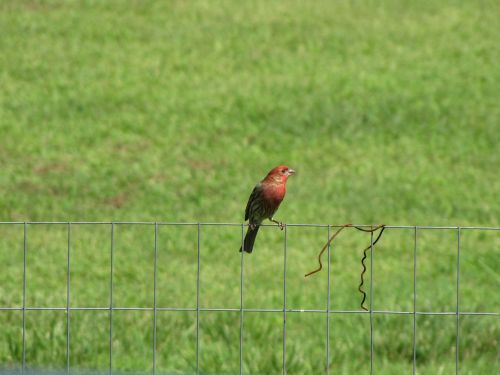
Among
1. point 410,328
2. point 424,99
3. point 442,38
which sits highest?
point 442,38

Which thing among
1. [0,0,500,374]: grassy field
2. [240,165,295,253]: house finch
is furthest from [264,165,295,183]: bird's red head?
[0,0,500,374]: grassy field

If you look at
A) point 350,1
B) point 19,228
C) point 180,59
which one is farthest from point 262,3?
point 19,228

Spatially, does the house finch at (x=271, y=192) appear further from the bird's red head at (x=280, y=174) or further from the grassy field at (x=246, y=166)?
the grassy field at (x=246, y=166)

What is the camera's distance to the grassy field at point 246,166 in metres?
7.79

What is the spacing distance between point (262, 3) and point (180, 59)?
3.49 m

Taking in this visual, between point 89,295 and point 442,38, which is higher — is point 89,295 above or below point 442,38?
below

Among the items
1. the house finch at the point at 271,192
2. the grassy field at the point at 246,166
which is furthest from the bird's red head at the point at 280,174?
the grassy field at the point at 246,166

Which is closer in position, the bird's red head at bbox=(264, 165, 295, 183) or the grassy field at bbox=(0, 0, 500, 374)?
the bird's red head at bbox=(264, 165, 295, 183)

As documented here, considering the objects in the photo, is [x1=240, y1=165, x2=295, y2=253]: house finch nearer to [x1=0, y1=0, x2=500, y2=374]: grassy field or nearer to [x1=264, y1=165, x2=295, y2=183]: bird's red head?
[x1=264, y1=165, x2=295, y2=183]: bird's red head

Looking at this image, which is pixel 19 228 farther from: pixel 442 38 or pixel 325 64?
pixel 442 38

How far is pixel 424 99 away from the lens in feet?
50.7

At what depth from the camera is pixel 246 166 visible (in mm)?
13289

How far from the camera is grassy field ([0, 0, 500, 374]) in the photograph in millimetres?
7785

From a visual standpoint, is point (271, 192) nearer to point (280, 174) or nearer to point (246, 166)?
point (280, 174)
